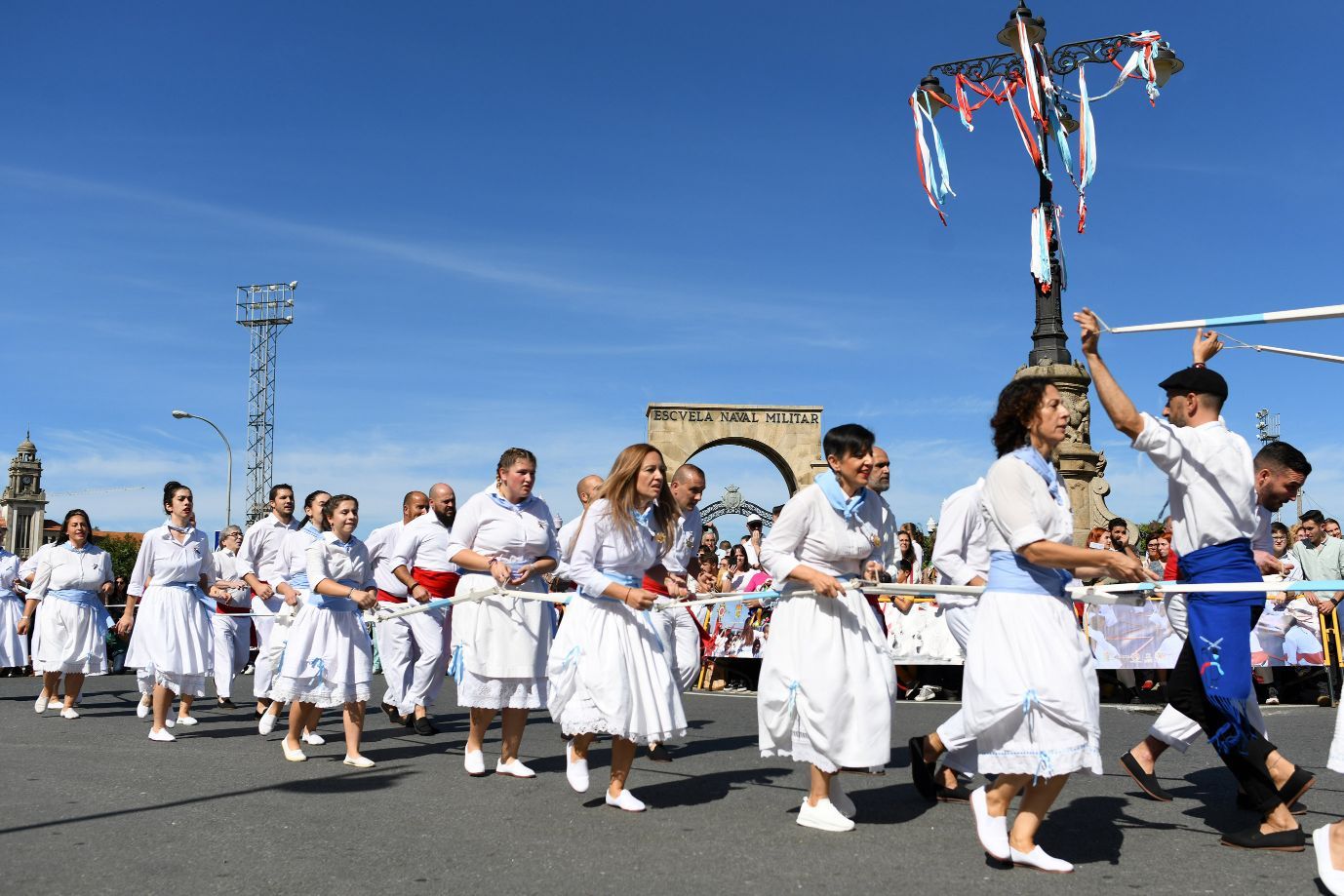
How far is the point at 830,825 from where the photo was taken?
562 cm

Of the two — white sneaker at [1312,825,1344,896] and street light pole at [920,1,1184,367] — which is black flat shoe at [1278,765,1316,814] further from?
street light pole at [920,1,1184,367]

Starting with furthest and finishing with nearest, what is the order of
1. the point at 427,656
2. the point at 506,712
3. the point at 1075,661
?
the point at 427,656, the point at 506,712, the point at 1075,661

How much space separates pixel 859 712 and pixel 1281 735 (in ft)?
17.8

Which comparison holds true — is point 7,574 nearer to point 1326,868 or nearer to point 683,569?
point 683,569

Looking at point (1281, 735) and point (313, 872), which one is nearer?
point (313, 872)

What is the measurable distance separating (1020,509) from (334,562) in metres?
5.21

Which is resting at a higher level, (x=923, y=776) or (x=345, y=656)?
(x=345, y=656)

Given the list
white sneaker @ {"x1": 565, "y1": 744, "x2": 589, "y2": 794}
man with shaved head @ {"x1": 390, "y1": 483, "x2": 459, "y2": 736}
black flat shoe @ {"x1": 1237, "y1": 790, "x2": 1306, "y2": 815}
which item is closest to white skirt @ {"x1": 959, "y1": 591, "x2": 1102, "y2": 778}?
black flat shoe @ {"x1": 1237, "y1": 790, "x2": 1306, "y2": 815}

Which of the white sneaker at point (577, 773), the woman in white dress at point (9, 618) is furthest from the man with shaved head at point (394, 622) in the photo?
the woman in white dress at point (9, 618)

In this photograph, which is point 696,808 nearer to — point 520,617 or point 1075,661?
point 520,617

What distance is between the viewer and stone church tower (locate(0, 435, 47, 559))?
150 m

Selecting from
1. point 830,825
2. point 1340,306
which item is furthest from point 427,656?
point 1340,306

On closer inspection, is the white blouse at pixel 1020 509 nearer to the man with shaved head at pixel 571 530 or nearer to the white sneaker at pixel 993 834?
the white sneaker at pixel 993 834

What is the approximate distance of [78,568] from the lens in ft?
41.4
